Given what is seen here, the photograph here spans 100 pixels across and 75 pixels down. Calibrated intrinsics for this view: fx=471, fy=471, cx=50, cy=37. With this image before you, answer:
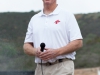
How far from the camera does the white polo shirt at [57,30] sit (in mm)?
5184

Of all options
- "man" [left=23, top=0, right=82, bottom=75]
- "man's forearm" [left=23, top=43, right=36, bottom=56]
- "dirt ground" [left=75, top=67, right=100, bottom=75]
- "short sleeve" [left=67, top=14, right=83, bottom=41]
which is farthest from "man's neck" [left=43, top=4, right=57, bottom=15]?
"dirt ground" [left=75, top=67, right=100, bottom=75]

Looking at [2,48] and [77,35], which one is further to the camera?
[2,48]

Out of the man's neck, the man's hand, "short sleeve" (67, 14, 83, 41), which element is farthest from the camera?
the man's neck

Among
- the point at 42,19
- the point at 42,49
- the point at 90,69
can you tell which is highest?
the point at 42,19

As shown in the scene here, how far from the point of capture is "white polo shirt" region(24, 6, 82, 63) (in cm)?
518

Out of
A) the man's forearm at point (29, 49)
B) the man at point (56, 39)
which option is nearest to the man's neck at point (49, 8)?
the man at point (56, 39)

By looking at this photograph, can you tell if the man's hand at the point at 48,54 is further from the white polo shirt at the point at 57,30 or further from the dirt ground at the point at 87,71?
the dirt ground at the point at 87,71

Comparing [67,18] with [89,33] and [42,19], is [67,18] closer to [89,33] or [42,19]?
[42,19]

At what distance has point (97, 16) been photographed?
95.6 feet

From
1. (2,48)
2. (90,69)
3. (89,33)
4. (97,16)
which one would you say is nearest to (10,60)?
(2,48)

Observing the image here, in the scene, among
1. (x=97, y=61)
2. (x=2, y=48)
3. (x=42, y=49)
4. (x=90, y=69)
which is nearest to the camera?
(x=42, y=49)

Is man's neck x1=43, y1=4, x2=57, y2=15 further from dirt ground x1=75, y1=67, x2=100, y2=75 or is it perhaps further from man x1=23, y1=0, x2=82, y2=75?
dirt ground x1=75, y1=67, x2=100, y2=75

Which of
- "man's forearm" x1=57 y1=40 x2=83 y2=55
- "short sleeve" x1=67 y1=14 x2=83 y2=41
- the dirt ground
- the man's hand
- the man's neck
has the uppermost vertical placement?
the man's neck

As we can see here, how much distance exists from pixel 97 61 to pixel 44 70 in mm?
18078
